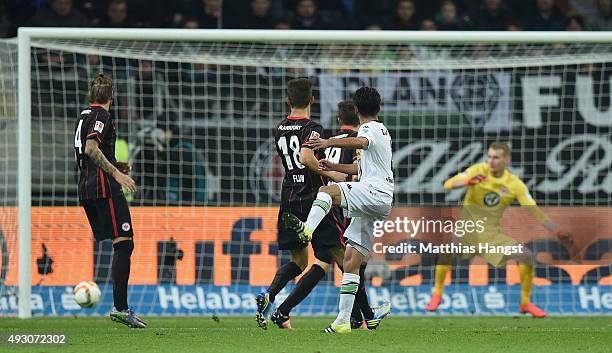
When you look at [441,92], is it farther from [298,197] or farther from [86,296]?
[86,296]

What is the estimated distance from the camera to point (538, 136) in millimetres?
13789

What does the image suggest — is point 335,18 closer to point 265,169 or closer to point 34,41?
point 265,169

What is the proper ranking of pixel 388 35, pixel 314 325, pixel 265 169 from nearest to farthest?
1. pixel 314 325
2. pixel 388 35
3. pixel 265 169

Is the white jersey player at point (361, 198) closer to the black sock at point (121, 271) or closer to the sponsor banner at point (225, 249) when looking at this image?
the black sock at point (121, 271)

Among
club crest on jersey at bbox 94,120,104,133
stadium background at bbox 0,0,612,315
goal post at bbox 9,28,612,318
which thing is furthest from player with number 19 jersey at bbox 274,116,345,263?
goal post at bbox 9,28,612,318

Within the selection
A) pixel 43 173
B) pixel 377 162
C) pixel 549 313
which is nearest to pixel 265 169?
pixel 43 173

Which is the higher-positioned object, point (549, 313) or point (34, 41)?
point (34, 41)

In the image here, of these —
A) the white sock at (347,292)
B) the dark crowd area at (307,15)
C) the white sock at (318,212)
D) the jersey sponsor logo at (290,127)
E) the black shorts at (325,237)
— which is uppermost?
the dark crowd area at (307,15)

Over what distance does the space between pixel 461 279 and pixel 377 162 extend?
14.2ft

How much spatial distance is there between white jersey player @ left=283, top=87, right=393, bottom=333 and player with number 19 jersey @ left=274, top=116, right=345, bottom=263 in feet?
2.67

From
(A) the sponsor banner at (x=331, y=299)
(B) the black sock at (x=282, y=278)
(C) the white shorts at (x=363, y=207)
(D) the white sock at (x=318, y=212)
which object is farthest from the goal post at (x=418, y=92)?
(D) the white sock at (x=318, y=212)

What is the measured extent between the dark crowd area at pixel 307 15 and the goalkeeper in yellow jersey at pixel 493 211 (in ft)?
11.6

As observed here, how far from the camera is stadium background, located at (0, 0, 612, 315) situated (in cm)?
1259

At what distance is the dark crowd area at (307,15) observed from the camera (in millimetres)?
15516
